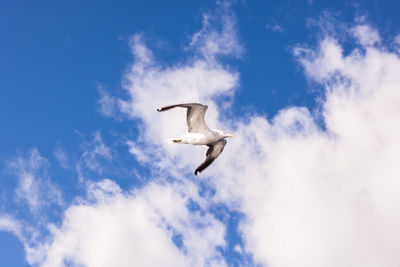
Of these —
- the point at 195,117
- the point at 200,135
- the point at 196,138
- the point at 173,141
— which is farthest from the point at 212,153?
the point at 195,117

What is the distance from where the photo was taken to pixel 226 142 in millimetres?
35031

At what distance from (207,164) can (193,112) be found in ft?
23.0

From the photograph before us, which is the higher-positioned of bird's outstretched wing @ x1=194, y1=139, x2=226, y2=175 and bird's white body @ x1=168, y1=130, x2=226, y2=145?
bird's outstretched wing @ x1=194, y1=139, x2=226, y2=175

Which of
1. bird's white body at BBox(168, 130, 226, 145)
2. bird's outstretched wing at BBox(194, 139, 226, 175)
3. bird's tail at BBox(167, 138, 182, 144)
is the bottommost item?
bird's tail at BBox(167, 138, 182, 144)

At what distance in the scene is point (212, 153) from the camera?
35.2 meters

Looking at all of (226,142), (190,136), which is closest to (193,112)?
(190,136)

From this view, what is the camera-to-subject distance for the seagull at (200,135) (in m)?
29.5

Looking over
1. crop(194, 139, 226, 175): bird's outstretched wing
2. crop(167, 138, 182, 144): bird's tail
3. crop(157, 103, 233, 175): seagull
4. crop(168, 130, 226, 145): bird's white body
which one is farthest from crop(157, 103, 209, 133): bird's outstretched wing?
crop(194, 139, 226, 175): bird's outstretched wing

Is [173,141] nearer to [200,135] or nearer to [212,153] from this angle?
[200,135]

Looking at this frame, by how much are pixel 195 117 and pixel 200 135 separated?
1.93 metres

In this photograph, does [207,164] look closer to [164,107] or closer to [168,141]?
[168,141]

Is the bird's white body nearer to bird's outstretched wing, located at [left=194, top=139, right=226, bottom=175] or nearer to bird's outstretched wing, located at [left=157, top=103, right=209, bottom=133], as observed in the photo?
bird's outstretched wing, located at [left=157, top=103, right=209, bottom=133]

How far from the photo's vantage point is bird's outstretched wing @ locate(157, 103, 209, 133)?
29.1 metres

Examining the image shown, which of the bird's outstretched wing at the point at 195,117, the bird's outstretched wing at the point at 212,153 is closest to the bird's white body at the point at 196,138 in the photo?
the bird's outstretched wing at the point at 195,117
